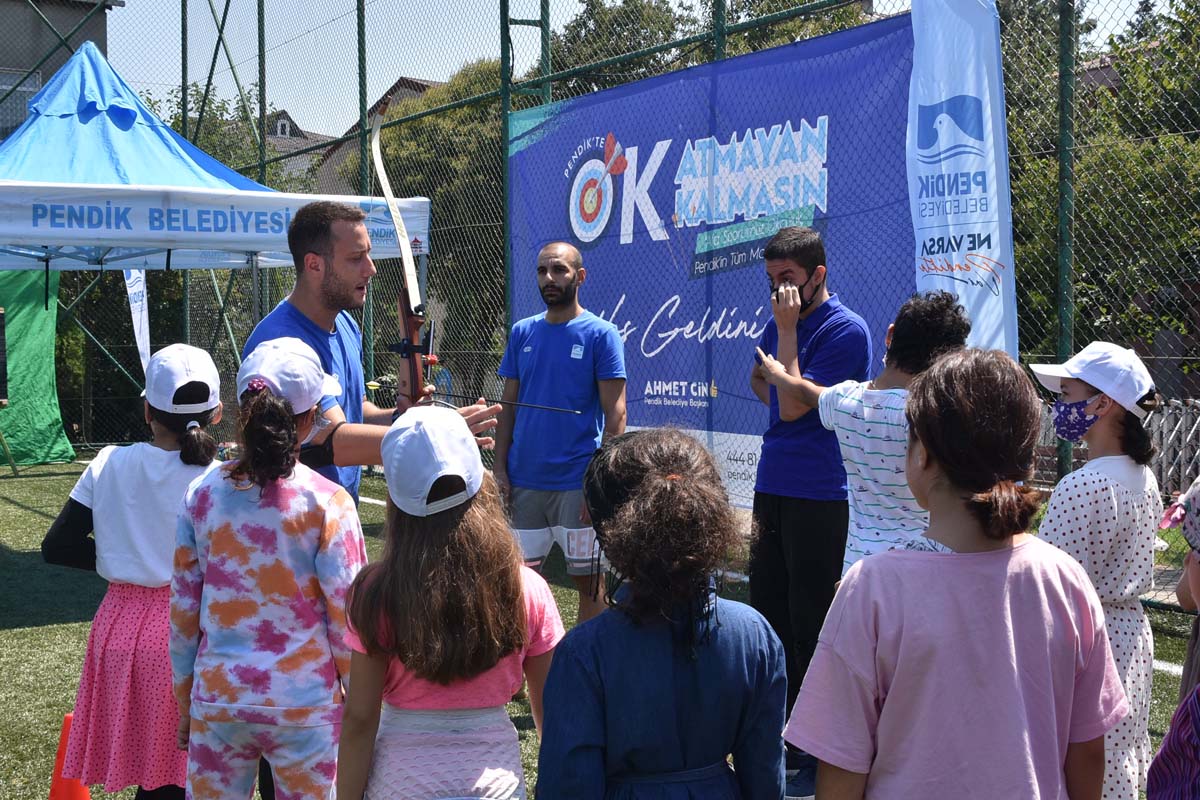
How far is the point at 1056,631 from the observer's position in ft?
6.06

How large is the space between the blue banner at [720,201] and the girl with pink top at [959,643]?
169 inches

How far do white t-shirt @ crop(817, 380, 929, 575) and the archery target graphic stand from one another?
4789 millimetres

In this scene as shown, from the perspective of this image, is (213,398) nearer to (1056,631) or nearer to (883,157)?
(1056,631)

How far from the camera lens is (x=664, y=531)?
183 cm

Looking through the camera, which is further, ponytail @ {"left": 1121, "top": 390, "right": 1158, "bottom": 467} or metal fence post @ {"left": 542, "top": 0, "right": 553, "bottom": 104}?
metal fence post @ {"left": 542, "top": 0, "right": 553, "bottom": 104}

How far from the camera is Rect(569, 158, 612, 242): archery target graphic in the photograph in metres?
8.10

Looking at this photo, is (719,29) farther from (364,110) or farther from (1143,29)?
(364,110)

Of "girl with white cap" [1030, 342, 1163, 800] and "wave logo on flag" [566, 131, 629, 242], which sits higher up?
"wave logo on flag" [566, 131, 629, 242]

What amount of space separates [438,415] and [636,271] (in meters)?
5.66

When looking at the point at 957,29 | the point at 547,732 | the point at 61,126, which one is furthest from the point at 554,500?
the point at 61,126

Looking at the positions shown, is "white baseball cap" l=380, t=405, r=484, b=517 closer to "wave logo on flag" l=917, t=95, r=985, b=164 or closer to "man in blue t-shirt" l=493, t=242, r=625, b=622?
"man in blue t-shirt" l=493, t=242, r=625, b=622

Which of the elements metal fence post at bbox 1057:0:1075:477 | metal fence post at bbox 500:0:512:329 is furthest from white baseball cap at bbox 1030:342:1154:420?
metal fence post at bbox 500:0:512:329

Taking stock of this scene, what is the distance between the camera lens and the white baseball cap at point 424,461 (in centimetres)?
220

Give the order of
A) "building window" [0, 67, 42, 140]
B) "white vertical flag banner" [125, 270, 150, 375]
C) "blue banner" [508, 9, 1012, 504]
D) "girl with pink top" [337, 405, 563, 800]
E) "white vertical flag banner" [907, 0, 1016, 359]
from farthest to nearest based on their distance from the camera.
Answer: "building window" [0, 67, 42, 140], "white vertical flag banner" [125, 270, 150, 375], "blue banner" [508, 9, 1012, 504], "white vertical flag banner" [907, 0, 1016, 359], "girl with pink top" [337, 405, 563, 800]
